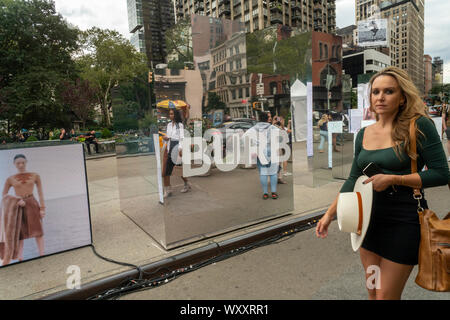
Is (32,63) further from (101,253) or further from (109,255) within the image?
(109,255)

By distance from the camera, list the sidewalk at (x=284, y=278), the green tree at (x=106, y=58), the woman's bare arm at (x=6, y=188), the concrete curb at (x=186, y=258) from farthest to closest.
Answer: the green tree at (x=106, y=58), the woman's bare arm at (x=6, y=188), the concrete curb at (x=186, y=258), the sidewalk at (x=284, y=278)

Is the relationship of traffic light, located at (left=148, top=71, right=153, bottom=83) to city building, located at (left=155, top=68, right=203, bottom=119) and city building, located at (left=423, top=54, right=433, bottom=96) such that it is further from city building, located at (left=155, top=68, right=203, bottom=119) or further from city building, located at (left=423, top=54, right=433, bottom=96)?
city building, located at (left=423, top=54, right=433, bottom=96)

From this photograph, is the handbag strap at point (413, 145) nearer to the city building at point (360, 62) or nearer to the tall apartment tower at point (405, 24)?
the city building at point (360, 62)

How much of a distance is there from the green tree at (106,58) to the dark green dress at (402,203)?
102 ft

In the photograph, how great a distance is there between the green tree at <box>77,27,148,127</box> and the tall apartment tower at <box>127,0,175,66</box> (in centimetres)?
2817

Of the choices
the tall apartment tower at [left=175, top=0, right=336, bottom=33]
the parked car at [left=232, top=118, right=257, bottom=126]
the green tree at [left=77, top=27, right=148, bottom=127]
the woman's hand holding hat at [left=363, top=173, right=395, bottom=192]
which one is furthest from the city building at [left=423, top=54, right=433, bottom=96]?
the woman's hand holding hat at [left=363, top=173, right=395, bottom=192]

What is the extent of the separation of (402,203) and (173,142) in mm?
2638

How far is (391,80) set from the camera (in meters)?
1.62

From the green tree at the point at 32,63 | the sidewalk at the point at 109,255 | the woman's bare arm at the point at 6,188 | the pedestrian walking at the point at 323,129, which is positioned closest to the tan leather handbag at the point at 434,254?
the sidewalk at the point at 109,255

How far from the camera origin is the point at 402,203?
60.8 inches

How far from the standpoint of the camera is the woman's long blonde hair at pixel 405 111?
60.8 inches

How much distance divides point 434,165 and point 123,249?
11.5 feet
